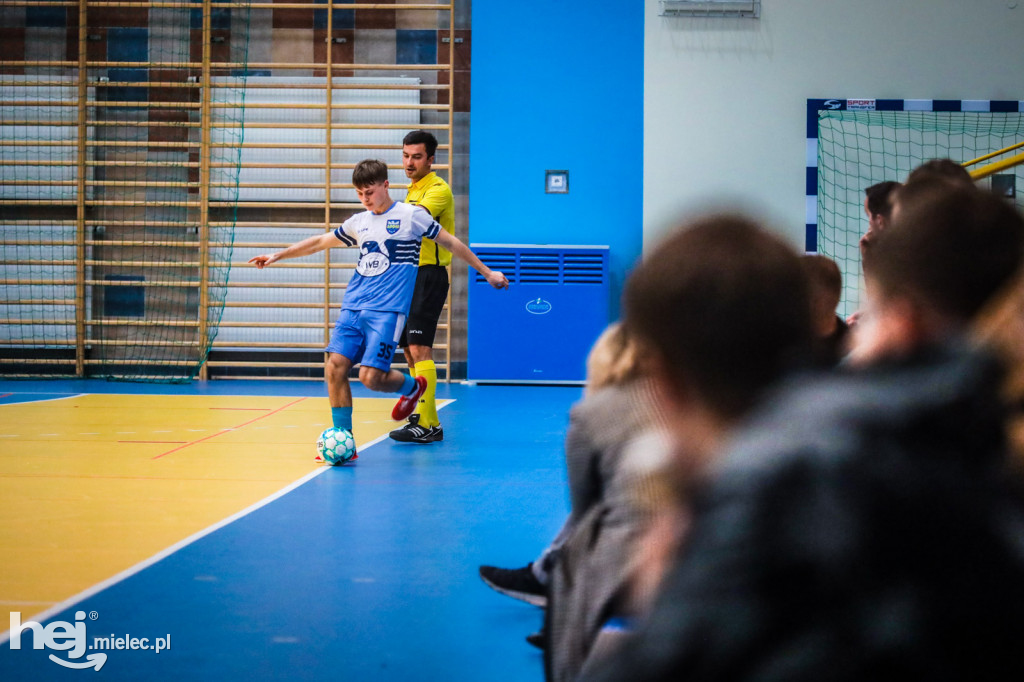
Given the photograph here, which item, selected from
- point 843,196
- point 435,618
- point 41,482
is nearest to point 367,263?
point 41,482

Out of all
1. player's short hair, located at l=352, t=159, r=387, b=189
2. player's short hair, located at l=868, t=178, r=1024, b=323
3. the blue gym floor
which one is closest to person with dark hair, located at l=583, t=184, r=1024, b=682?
player's short hair, located at l=868, t=178, r=1024, b=323

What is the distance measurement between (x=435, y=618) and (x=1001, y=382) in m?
1.72

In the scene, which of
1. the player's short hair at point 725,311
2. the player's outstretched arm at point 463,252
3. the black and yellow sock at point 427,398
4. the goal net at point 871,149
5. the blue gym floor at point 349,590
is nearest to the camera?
the player's short hair at point 725,311

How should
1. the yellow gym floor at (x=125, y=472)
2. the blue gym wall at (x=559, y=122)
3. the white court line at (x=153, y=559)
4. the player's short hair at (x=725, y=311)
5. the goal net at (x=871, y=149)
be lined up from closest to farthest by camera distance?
the player's short hair at (x=725, y=311)
the white court line at (x=153, y=559)
the yellow gym floor at (x=125, y=472)
the goal net at (x=871, y=149)
the blue gym wall at (x=559, y=122)

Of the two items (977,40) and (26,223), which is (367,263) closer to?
(26,223)

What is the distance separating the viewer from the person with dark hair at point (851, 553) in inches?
17.4

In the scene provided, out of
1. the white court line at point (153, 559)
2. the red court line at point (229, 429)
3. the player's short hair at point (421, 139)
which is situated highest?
the player's short hair at point (421, 139)

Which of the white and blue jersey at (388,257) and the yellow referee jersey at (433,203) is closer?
the white and blue jersey at (388,257)

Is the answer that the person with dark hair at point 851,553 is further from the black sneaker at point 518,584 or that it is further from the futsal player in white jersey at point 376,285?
the futsal player in white jersey at point 376,285

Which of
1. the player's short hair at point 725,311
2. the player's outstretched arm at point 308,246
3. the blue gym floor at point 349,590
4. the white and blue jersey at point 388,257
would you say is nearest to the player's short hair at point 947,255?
the player's short hair at point 725,311

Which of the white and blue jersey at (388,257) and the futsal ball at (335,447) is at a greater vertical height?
the white and blue jersey at (388,257)

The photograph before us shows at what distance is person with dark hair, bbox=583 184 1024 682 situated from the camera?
441 millimetres

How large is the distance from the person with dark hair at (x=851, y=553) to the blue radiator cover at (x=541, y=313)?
275 inches

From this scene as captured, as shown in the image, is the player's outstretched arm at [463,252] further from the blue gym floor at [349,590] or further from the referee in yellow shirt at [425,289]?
the blue gym floor at [349,590]
